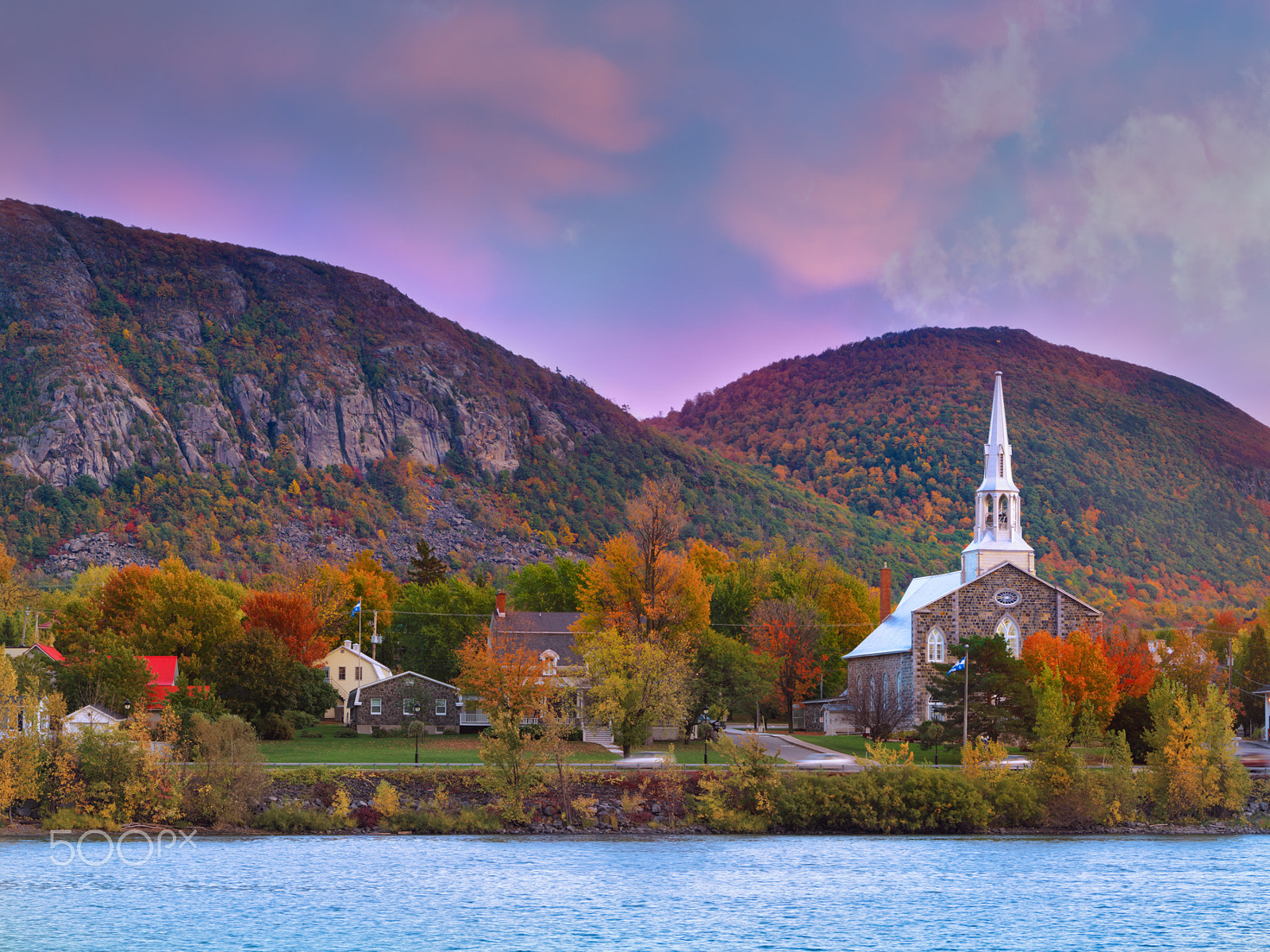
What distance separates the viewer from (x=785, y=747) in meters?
77.6

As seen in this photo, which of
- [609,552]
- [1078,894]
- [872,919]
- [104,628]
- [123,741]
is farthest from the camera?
[104,628]

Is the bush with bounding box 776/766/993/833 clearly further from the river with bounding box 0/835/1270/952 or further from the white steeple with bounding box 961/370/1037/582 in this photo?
the white steeple with bounding box 961/370/1037/582

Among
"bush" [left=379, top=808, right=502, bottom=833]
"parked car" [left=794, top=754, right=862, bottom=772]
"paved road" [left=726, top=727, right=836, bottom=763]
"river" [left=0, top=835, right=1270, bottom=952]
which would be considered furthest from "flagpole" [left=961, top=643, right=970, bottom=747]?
"bush" [left=379, top=808, right=502, bottom=833]

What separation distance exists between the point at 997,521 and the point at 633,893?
178ft

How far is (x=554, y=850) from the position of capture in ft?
185

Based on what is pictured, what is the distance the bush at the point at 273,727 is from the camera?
80375 millimetres

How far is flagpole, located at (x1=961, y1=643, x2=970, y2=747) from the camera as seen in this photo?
69562mm

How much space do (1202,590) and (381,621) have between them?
131626mm

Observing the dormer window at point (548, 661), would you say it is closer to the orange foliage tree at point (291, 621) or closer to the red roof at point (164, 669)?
the orange foliage tree at point (291, 621)

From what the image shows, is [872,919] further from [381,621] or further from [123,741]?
[381,621]

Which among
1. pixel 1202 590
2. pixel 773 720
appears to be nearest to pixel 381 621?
pixel 773 720

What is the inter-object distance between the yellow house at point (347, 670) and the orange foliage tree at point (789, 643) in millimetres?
27582

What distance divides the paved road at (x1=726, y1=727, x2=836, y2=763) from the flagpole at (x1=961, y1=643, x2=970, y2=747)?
7.68 metres

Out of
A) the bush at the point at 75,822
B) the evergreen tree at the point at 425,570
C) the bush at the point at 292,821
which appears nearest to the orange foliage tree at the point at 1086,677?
the bush at the point at 292,821
